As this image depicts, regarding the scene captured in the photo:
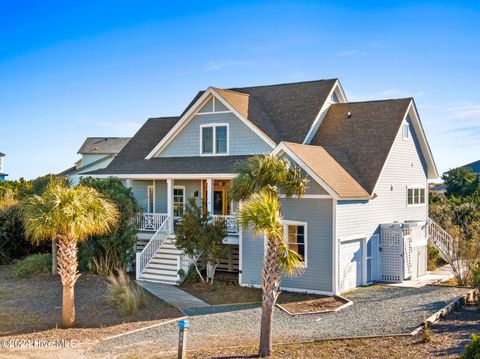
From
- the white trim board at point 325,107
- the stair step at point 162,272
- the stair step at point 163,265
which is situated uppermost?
the white trim board at point 325,107

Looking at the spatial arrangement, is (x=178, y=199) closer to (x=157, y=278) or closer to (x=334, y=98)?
(x=157, y=278)

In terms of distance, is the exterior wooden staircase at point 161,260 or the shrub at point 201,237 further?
the exterior wooden staircase at point 161,260

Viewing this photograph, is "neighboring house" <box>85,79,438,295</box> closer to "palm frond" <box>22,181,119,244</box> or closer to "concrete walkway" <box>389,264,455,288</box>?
"concrete walkway" <box>389,264,455,288</box>

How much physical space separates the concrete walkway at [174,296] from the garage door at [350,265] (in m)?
5.50

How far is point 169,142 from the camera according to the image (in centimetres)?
2773

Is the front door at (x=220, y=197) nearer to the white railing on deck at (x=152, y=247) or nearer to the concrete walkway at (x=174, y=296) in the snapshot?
the white railing on deck at (x=152, y=247)

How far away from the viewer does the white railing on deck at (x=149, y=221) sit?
25.4 metres

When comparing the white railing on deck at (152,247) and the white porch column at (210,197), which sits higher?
the white porch column at (210,197)

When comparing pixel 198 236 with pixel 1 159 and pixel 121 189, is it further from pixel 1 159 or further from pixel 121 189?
pixel 1 159

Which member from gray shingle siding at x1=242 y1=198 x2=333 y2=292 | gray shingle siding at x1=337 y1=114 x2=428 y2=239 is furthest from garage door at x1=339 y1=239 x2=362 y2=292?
gray shingle siding at x1=242 y1=198 x2=333 y2=292

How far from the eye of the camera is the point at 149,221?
1009 inches

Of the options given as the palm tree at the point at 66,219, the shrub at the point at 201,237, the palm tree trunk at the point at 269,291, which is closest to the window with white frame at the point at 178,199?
the shrub at the point at 201,237

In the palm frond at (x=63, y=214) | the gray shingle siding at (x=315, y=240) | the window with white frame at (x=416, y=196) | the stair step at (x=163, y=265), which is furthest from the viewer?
the window with white frame at (x=416, y=196)

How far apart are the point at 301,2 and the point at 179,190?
12.8 metres
